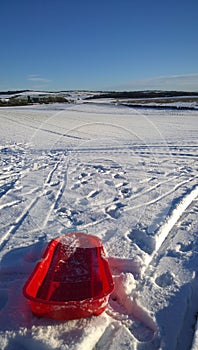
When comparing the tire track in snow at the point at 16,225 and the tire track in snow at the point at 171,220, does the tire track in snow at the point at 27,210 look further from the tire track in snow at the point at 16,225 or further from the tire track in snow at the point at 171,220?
the tire track in snow at the point at 171,220

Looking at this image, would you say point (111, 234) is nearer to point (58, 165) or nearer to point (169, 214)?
point (169, 214)

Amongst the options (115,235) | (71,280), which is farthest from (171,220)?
(71,280)

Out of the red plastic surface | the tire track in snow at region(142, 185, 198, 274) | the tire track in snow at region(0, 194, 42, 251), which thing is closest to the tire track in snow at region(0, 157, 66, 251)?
the tire track in snow at region(0, 194, 42, 251)

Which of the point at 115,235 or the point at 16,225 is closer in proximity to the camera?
the point at 115,235

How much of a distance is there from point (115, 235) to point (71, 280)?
46.3 inches

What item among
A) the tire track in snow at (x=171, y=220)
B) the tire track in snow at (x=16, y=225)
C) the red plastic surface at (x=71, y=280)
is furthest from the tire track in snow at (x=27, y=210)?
the tire track in snow at (x=171, y=220)

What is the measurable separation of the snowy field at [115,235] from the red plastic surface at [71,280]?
0.46 feet

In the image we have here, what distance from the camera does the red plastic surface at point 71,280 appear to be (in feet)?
9.22

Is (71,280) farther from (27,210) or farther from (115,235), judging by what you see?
(27,210)

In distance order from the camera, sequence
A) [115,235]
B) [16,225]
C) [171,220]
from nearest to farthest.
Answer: [115,235]
[16,225]
[171,220]

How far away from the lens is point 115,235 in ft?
15.0

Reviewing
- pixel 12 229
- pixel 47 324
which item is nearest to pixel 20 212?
pixel 12 229

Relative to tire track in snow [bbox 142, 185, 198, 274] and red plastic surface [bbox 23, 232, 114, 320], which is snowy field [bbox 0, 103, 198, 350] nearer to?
tire track in snow [bbox 142, 185, 198, 274]

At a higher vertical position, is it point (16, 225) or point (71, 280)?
point (16, 225)
